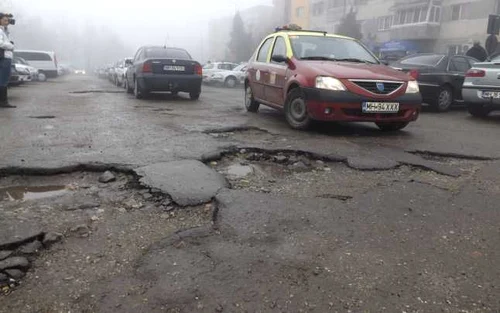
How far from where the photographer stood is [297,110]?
6.74 metres

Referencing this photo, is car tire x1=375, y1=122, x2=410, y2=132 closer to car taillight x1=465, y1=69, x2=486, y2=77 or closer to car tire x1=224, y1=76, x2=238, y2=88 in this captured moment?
car taillight x1=465, y1=69, x2=486, y2=77

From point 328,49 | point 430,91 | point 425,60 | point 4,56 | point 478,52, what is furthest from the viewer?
point 478,52

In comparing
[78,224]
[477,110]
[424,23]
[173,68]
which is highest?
[424,23]

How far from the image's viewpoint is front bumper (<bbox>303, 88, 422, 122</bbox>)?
5996 mm

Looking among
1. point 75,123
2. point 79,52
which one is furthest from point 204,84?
point 79,52

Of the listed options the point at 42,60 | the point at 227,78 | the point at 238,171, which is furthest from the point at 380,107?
the point at 42,60

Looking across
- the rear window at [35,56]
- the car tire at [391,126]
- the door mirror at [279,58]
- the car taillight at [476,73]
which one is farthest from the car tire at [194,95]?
the rear window at [35,56]

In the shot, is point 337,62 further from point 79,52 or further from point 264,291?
point 79,52

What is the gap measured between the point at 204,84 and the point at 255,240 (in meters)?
22.1

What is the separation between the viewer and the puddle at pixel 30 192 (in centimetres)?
354

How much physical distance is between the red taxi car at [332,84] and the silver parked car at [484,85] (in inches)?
104

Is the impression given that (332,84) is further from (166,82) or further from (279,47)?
(166,82)

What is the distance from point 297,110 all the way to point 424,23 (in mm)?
33320

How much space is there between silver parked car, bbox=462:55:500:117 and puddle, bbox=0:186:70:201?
25.7 feet
